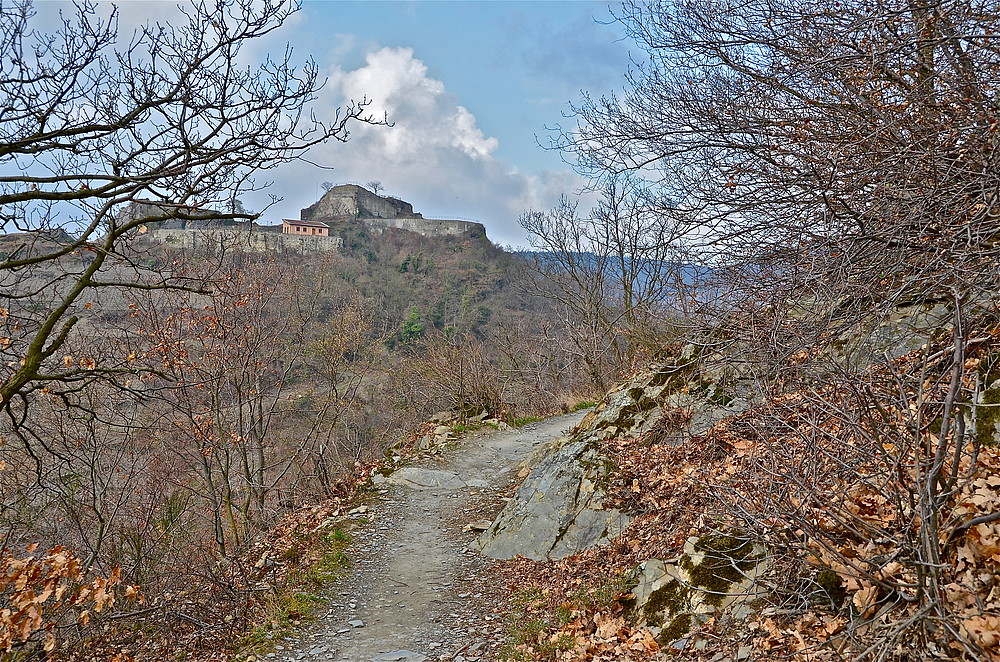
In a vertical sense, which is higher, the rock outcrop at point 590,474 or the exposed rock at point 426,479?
the rock outcrop at point 590,474

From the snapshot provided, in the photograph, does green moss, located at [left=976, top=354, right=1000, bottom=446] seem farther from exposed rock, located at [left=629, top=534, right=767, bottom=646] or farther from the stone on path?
the stone on path

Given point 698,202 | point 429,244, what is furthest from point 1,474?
point 429,244

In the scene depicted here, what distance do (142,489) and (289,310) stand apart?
422 cm

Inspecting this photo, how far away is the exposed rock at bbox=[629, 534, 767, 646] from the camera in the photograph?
3787mm

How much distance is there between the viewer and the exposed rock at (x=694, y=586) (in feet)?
12.4

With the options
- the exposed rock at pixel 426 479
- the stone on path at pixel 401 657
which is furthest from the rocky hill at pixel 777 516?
the exposed rock at pixel 426 479

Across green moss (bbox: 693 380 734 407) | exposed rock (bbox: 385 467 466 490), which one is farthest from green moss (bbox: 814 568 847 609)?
exposed rock (bbox: 385 467 466 490)

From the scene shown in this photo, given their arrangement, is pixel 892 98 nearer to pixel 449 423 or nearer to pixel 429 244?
pixel 449 423

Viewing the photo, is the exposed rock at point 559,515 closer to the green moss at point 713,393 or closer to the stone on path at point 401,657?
the green moss at point 713,393

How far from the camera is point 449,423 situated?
12.8 metres

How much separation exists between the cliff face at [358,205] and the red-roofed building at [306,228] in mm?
8771

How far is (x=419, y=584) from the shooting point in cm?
610

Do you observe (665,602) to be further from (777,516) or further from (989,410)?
(989,410)

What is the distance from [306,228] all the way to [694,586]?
5649 cm
